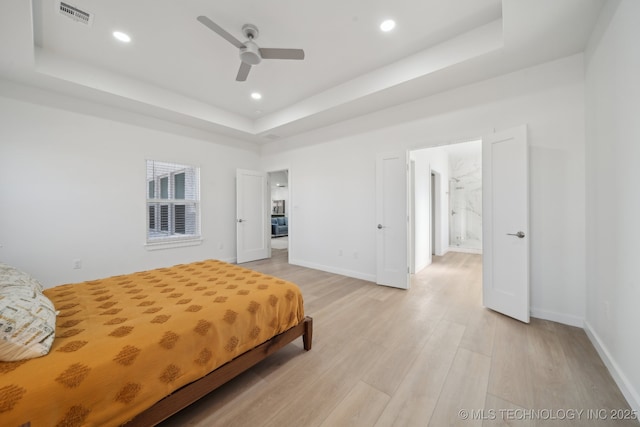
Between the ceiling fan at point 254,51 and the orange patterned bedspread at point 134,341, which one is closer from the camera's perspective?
the orange patterned bedspread at point 134,341

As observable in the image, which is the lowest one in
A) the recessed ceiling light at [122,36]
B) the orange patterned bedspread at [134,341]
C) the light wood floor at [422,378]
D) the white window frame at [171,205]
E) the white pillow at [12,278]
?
the light wood floor at [422,378]

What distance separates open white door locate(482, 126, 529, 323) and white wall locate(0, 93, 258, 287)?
4912 millimetres

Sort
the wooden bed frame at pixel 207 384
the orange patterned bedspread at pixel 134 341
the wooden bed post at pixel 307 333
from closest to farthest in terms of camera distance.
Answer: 1. the orange patterned bedspread at pixel 134 341
2. the wooden bed frame at pixel 207 384
3. the wooden bed post at pixel 307 333

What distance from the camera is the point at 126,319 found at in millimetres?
1425

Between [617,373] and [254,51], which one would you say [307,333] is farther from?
[254,51]

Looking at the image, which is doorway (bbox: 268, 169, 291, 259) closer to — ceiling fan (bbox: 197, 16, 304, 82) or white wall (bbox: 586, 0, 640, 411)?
ceiling fan (bbox: 197, 16, 304, 82)

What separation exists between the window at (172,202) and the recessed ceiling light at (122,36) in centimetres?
199

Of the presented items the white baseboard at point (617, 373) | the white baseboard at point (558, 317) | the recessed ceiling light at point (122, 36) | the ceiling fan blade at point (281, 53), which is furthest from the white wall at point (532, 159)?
the recessed ceiling light at point (122, 36)

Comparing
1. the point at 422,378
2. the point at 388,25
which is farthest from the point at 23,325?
the point at 388,25

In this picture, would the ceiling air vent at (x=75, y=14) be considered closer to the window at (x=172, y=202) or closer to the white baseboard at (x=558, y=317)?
the window at (x=172, y=202)

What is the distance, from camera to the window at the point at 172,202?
4.22 meters

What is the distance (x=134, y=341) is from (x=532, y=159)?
3.86 metres

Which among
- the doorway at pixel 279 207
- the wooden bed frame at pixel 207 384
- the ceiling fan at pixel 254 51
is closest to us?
the wooden bed frame at pixel 207 384

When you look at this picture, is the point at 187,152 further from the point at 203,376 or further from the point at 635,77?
the point at 635,77
